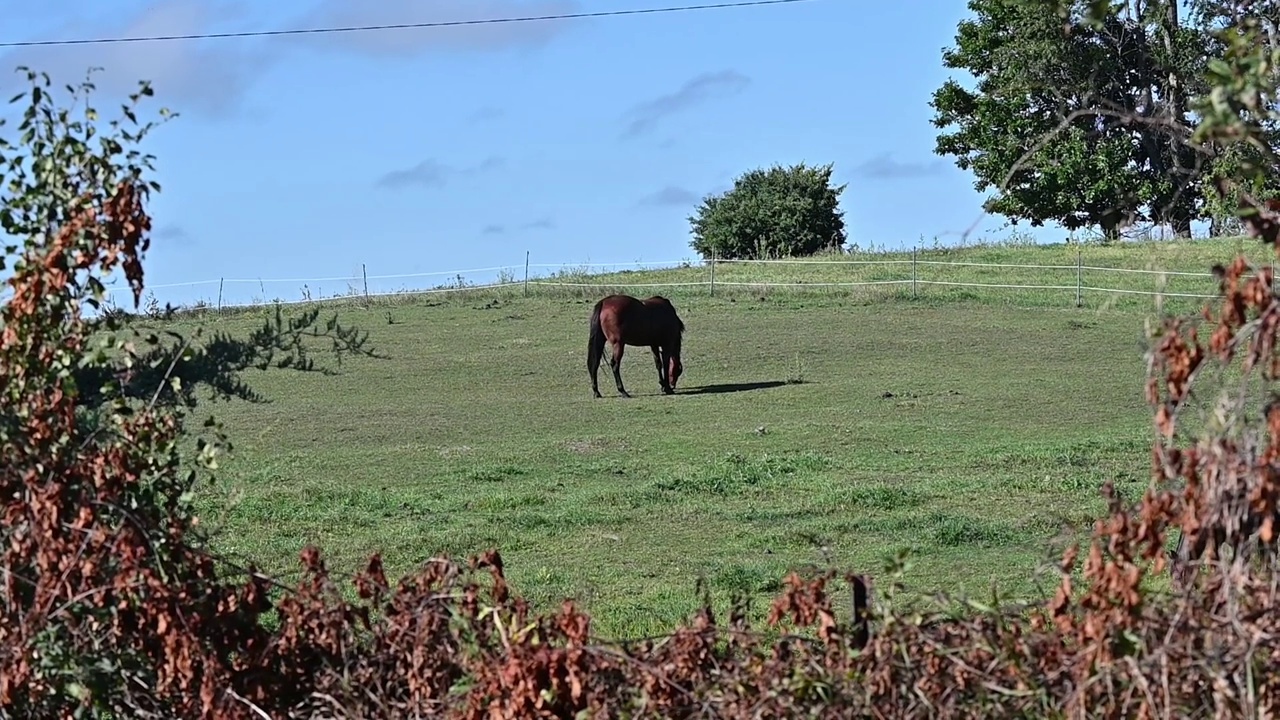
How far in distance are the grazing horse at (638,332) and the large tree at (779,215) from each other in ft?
89.4

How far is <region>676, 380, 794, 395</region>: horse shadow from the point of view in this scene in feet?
69.0

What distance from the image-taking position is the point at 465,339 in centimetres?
2644

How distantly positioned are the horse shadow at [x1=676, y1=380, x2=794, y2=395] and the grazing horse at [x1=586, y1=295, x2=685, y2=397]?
272mm

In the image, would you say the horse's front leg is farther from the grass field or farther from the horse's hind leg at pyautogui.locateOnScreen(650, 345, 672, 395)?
the grass field

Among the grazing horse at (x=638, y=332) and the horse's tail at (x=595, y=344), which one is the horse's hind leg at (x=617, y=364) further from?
the horse's tail at (x=595, y=344)

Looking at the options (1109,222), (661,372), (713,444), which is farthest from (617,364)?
(1109,222)

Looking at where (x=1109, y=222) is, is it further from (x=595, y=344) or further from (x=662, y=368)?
(x=662, y=368)

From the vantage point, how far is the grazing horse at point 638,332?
70.4 ft

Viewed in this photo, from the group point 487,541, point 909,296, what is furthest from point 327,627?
point 909,296

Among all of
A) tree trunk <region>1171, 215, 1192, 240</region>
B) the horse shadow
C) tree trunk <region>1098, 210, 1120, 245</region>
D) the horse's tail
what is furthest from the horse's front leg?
tree trunk <region>1098, 210, 1120, 245</region>

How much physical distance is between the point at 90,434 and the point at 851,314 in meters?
24.2

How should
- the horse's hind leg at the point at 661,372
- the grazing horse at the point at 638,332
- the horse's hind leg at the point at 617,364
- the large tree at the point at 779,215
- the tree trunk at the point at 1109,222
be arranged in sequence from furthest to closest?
the large tree at the point at 779,215
the grazing horse at the point at 638,332
the horse's hind leg at the point at 661,372
the horse's hind leg at the point at 617,364
the tree trunk at the point at 1109,222

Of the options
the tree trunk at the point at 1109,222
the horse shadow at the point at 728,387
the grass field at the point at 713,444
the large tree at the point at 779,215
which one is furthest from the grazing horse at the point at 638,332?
the large tree at the point at 779,215

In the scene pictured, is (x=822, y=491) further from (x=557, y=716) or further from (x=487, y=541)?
(x=557, y=716)
